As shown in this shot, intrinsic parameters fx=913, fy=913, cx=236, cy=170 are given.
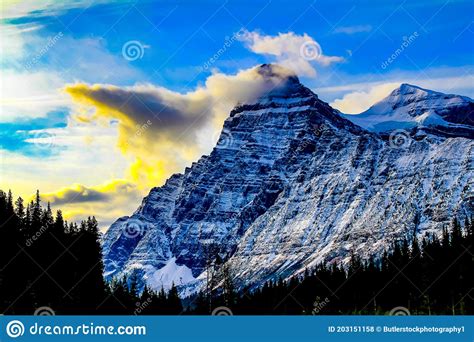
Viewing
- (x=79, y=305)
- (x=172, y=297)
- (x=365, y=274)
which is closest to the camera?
(x=79, y=305)

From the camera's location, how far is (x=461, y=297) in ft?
374
